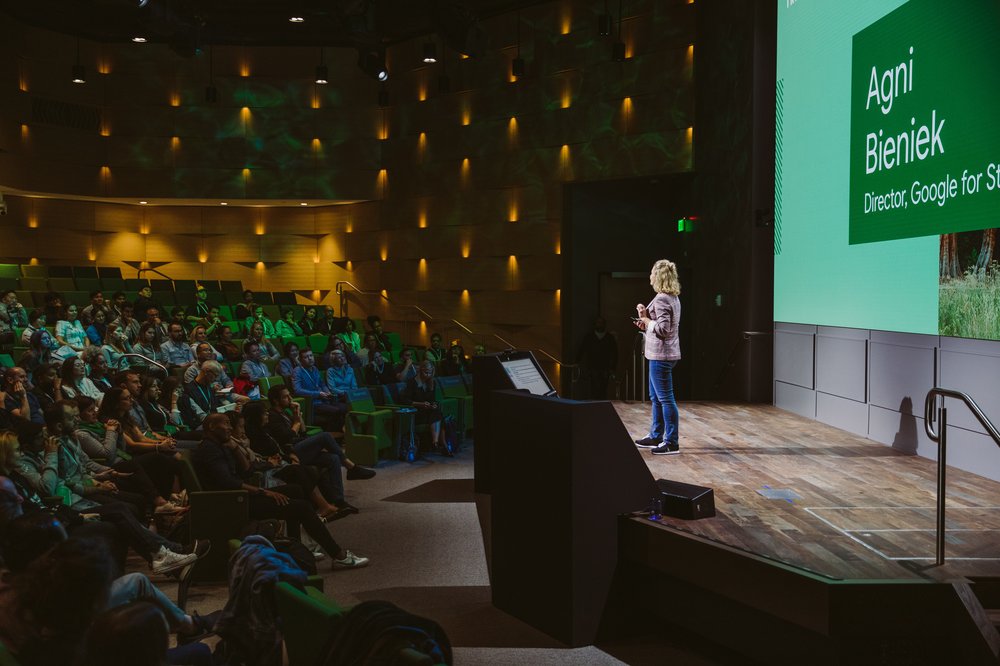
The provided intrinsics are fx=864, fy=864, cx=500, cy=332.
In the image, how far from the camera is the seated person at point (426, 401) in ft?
28.0

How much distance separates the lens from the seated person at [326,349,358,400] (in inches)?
347

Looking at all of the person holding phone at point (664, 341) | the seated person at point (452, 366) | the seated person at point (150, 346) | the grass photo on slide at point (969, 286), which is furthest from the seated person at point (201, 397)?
the grass photo on slide at point (969, 286)

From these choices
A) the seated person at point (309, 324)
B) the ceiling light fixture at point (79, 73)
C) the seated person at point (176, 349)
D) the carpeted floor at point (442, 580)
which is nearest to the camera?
the carpeted floor at point (442, 580)

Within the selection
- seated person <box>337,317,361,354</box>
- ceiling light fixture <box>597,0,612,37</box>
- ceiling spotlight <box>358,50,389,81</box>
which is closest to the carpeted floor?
seated person <box>337,317,361,354</box>

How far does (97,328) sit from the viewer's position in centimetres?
962

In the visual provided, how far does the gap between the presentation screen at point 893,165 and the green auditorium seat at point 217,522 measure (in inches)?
162

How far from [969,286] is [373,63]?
32.6 feet

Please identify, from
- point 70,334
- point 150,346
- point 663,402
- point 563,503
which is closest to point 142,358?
point 150,346

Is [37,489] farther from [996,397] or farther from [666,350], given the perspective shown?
[996,397]

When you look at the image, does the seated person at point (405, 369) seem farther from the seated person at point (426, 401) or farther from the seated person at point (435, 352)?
the seated person at point (435, 352)

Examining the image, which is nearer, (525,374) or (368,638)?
(368,638)

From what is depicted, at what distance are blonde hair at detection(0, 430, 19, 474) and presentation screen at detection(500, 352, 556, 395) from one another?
254 centimetres

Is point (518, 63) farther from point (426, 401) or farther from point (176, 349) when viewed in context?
point (176, 349)

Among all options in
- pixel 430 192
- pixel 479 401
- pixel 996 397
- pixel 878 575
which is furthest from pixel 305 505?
pixel 430 192
